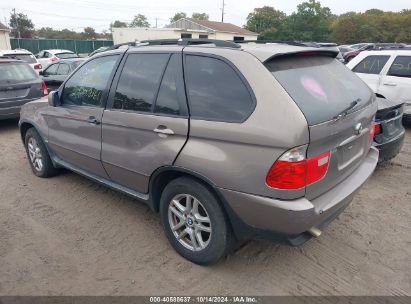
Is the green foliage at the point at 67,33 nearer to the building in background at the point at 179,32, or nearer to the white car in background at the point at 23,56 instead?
the building in background at the point at 179,32

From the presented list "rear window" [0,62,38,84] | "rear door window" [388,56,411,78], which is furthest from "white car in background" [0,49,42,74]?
"rear door window" [388,56,411,78]

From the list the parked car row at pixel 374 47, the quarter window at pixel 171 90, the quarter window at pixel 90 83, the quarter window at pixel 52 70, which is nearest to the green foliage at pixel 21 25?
the quarter window at pixel 52 70

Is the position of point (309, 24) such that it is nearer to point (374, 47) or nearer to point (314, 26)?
point (314, 26)

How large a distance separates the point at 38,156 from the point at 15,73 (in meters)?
3.78

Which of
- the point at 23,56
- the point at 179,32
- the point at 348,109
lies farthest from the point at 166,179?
the point at 179,32

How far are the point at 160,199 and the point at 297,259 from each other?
4.36ft

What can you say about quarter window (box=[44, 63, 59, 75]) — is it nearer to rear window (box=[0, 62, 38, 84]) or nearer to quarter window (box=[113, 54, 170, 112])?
rear window (box=[0, 62, 38, 84])

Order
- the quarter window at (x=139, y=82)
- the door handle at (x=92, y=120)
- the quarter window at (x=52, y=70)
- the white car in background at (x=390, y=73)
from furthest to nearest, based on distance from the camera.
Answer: the quarter window at (x=52, y=70) → the white car in background at (x=390, y=73) → the door handle at (x=92, y=120) → the quarter window at (x=139, y=82)

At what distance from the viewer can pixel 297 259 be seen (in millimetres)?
3014

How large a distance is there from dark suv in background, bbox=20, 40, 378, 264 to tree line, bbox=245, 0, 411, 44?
2163 inches

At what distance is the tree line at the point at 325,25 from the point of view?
5312 cm

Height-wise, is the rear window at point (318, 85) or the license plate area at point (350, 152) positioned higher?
the rear window at point (318, 85)

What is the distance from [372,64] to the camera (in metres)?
7.14

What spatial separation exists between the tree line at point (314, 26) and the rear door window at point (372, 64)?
4239 centimetres
